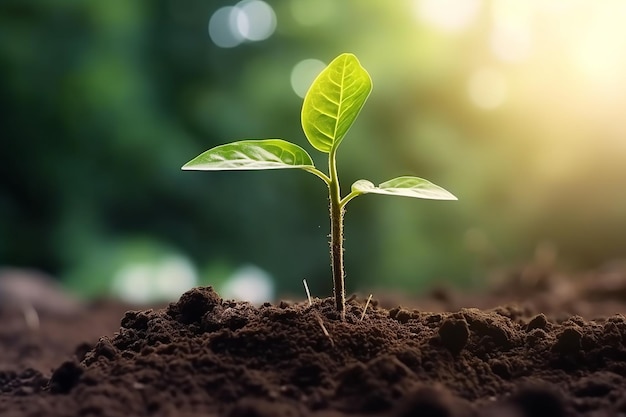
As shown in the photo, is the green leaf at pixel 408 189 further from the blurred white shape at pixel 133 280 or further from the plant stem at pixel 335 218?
the blurred white shape at pixel 133 280

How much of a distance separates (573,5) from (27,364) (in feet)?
6.69

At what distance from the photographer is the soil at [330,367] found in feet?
2.18

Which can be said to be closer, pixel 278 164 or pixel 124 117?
pixel 278 164

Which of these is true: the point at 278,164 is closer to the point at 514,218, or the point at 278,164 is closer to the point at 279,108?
the point at 279,108

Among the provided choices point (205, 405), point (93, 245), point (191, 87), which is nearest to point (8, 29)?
point (191, 87)

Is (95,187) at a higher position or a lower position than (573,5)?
lower

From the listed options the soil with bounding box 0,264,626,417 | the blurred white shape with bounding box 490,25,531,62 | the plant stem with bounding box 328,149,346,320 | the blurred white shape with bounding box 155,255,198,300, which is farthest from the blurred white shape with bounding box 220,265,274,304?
the plant stem with bounding box 328,149,346,320

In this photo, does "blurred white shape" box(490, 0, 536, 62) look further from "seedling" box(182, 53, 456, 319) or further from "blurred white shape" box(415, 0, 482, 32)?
"seedling" box(182, 53, 456, 319)

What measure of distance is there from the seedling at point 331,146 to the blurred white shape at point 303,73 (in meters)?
1.66

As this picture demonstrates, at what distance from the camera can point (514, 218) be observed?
8.79 feet

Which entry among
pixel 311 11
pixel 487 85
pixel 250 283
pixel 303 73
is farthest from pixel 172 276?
pixel 487 85

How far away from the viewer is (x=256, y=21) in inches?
98.8

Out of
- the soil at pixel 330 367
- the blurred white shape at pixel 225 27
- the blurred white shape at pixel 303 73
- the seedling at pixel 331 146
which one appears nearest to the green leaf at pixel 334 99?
the seedling at pixel 331 146

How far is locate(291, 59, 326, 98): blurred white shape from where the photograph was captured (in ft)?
8.09
